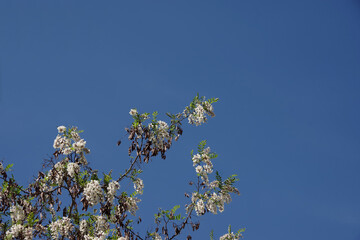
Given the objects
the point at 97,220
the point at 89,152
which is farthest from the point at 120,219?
the point at 89,152

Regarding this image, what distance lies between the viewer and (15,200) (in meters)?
9.83

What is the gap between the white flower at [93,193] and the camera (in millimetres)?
9055

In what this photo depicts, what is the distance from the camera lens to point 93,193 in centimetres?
907

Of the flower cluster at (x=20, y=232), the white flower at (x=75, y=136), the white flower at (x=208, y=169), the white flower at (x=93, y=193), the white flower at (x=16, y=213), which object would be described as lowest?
the flower cluster at (x=20, y=232)

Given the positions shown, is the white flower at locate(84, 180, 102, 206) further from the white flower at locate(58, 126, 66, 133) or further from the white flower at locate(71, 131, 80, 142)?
the white flower at locate(58, 126, 66, 133)

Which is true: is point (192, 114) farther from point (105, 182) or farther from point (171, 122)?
point (105, 182)

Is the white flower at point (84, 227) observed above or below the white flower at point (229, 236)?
above

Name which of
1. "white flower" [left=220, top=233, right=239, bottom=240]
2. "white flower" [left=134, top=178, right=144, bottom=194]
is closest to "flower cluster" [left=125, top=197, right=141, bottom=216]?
"white flower" [left=134, top=178, right=144, bottom=194]

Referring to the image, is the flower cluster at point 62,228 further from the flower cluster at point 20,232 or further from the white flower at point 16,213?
the white flower at point 16,213

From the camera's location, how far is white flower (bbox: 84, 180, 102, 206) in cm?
905

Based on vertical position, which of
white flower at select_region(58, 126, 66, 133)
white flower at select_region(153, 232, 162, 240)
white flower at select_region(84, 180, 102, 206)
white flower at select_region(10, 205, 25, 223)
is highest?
white flower at select_region(58, 126, 66, 133)

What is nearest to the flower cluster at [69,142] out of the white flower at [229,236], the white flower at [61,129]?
the white flower at [61,129]

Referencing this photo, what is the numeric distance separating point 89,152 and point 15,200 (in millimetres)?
1802

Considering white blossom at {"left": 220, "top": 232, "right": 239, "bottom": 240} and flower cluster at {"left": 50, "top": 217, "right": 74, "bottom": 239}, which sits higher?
flower cluster at {"left": 50, "top": 217, "right": 74, "bottom": 239}
